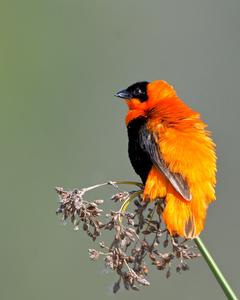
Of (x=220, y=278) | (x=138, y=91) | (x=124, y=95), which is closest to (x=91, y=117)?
(x=124, y=95)

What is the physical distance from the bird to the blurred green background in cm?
238

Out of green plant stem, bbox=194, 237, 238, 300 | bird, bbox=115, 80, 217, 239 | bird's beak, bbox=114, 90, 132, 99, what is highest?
bird's beak, bbox=114, 90, 132, 99

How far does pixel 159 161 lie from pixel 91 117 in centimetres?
315

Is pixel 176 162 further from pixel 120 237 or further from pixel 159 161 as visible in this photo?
pixel 120 237

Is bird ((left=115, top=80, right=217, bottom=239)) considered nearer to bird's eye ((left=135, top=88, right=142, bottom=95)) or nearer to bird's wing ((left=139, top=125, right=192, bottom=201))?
bird's wing ((left=139, top=125, right=192, bottom=201))

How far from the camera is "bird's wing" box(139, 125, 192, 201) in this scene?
384cm

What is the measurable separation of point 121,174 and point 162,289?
86 centimetres

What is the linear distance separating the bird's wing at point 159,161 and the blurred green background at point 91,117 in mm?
2458

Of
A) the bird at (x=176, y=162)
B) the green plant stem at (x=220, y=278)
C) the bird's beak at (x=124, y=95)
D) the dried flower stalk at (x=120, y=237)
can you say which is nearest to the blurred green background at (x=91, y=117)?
the bird's beak at (x=124, y=95)

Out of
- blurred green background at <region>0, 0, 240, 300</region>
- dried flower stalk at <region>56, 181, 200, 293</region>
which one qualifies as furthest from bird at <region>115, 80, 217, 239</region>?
blurred green background at <region>0, 0, 240, 300</region>

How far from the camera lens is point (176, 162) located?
3953mm

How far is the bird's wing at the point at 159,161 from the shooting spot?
12.6ft

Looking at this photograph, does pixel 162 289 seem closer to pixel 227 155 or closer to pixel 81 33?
pixel 227 155

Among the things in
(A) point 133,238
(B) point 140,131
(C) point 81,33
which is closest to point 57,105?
(C) point 81,33
